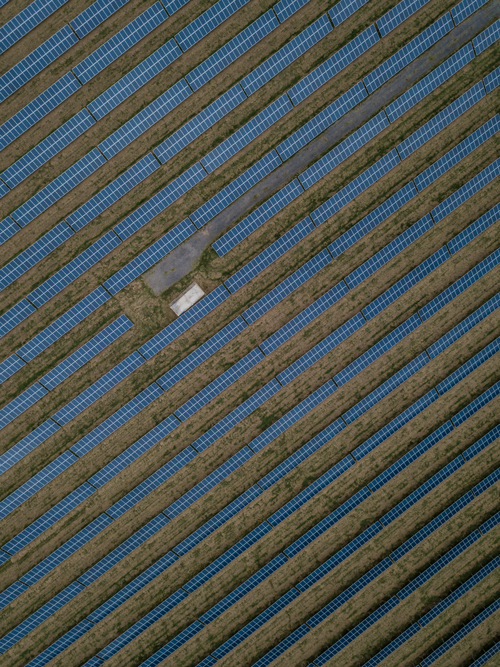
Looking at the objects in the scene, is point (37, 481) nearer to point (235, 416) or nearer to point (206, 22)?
point (235, 416)

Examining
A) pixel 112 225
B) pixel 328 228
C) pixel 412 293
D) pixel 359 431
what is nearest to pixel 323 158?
pixel 328 228

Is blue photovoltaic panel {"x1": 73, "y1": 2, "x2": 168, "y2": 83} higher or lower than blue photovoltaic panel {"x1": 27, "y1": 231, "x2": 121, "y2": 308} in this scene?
higher

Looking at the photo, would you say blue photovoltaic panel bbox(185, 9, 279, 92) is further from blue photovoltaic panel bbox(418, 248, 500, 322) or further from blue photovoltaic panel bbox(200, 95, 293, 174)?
blue photovoltaic panel bbox(418, 248, 500, 322)

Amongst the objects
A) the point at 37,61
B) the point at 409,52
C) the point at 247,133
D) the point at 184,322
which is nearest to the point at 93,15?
the point at 37,61

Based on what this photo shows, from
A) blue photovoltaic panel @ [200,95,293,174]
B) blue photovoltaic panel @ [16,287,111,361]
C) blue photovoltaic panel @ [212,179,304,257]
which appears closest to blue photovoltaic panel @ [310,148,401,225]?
blue photovoltaic panel @ [212,179,304,257]

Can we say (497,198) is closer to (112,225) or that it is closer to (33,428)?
(112,225)

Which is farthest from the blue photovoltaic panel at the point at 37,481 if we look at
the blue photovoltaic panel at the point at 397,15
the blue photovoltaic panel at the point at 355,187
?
the blue photovoltaic panel at the point at 397,15
